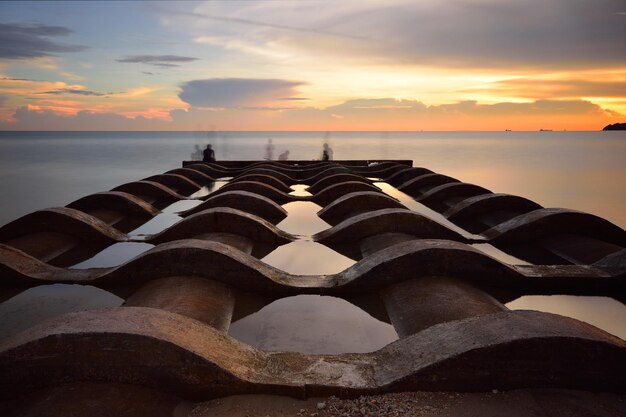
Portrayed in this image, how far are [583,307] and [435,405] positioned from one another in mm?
5649

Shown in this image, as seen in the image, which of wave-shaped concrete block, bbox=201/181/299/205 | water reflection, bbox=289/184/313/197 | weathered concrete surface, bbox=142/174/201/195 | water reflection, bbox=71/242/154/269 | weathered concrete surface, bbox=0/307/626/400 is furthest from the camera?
weathered concrete surface, bbox=142/174/201/195

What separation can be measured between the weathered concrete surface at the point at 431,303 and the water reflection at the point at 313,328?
36cm

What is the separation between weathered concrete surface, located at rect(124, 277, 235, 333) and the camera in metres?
7.47

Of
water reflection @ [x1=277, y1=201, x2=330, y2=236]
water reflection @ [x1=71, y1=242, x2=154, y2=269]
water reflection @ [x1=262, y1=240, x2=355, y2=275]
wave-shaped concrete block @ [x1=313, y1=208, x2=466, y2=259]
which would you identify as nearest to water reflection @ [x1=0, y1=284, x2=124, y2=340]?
water reflection @ [x1=71, y1=242, x2=154, y2=269]

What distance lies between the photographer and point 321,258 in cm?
1195

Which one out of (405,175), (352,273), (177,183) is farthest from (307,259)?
(405,175)

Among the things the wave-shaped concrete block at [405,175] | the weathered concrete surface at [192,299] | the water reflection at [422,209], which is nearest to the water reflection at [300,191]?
the water reflection at [422,209]

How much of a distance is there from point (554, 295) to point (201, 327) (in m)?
7.62

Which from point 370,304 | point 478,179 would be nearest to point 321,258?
point 370,304

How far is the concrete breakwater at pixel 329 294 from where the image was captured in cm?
516

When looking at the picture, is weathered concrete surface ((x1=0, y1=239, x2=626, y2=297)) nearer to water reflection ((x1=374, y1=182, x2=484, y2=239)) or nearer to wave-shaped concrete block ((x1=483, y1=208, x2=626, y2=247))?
wave-shaped concrete block ((x1=483, y1=208, x2=626, y2=247))

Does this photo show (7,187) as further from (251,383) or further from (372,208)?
(251,383)

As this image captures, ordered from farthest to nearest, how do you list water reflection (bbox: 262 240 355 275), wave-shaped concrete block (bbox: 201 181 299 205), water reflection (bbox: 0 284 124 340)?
wave-shaped concrete block (bbox: 201 181 299 205)
water reflection (bbox: 262 240 355 275)
water reflection (bbox: 0 284 124 340)

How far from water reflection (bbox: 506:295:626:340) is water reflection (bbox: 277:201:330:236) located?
7.39 m
